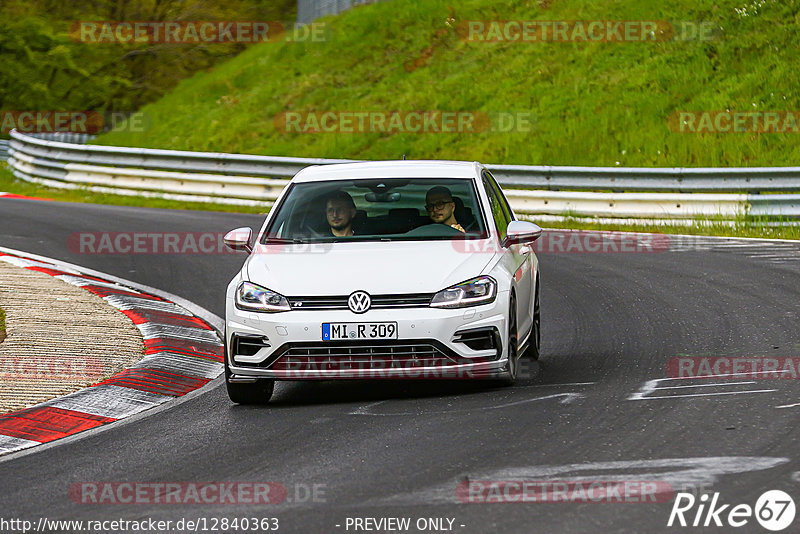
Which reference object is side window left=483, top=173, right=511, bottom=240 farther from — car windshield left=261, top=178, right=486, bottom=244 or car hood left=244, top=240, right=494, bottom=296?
car hood left=244, top=240, right=494, bottom=296

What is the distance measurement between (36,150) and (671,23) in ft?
48.9

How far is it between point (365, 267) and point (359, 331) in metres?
0.51

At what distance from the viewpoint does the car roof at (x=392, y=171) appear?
9242 mm

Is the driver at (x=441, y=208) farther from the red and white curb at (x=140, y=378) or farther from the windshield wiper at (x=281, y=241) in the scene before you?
the red and white curb at (x=140, y=378)

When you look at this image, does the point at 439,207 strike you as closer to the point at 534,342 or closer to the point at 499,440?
the point at 534,342

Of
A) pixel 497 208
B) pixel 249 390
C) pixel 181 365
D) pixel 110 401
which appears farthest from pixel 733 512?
pixel 181 365

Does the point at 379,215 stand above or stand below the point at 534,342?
above

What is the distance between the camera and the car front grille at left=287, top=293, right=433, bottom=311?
7812 millimetres

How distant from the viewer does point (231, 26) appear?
4312 centimetres

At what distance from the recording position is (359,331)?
7.74m

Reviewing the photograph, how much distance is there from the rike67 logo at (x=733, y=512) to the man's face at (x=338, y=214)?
412 centimetres

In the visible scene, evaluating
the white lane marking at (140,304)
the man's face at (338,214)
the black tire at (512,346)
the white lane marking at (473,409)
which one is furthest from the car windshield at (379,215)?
the white lane marking at (140,304)

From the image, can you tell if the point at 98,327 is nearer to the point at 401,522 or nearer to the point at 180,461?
the point at 180,461

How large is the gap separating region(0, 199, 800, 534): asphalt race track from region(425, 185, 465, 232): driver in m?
1.18
